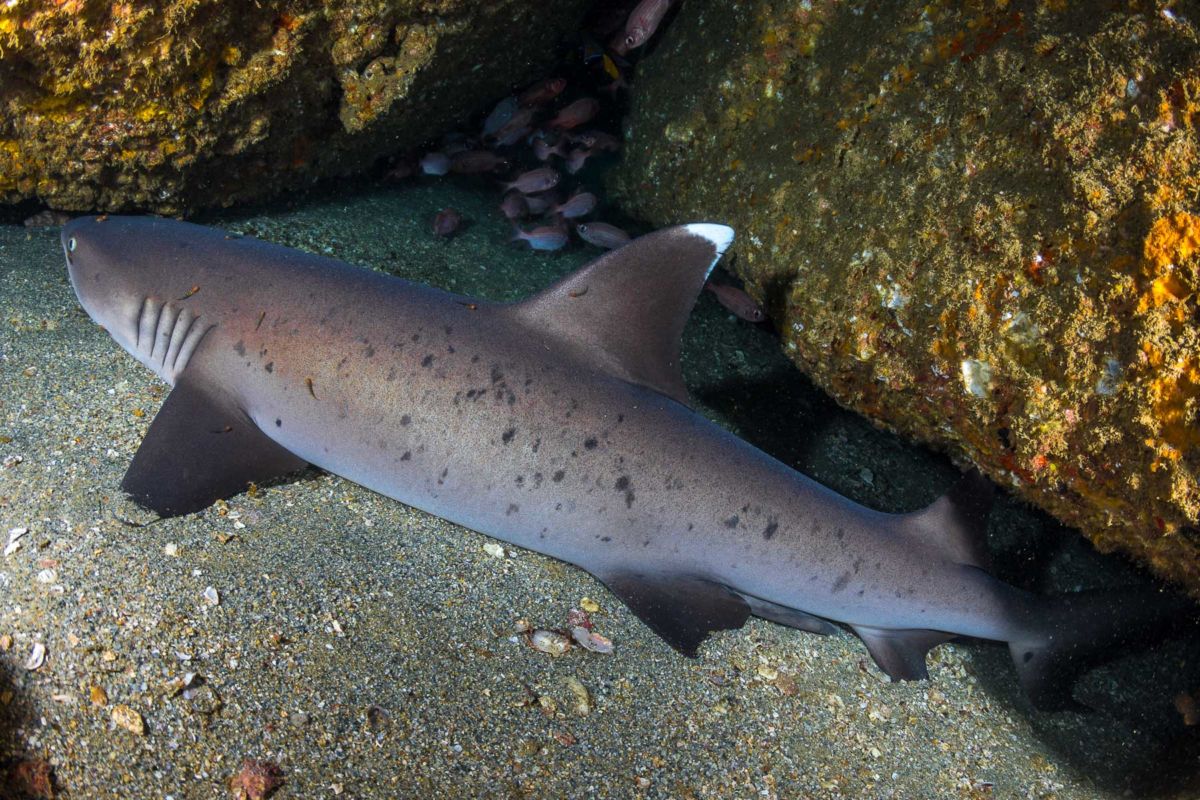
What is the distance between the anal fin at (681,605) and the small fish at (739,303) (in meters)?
2.26

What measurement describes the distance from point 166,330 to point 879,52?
3.41 m

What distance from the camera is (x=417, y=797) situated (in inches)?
71.2

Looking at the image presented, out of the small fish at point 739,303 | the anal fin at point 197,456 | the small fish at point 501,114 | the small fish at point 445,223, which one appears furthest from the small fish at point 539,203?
the anal fin at point 197,456

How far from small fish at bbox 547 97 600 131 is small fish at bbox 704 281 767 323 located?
2.25 meters

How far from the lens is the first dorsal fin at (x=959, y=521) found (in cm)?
271

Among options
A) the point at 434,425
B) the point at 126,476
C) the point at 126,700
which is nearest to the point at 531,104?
the point at 434,425

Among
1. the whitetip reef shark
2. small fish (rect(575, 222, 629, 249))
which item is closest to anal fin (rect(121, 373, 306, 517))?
the whitetip reef shark

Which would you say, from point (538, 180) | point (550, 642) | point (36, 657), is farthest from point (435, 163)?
point (36, 657)

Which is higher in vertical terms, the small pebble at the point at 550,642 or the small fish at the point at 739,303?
the small fish at the point at 739,303

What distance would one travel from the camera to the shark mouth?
8.93 feet

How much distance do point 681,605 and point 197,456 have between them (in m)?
1.92

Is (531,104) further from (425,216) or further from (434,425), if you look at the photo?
(434,425)

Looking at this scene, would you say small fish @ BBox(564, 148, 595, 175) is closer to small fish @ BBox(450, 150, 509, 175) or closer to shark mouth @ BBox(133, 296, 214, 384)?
small fish @ BBox(450, 150, 509, 175)

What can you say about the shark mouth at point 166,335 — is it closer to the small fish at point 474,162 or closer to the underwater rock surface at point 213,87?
the underwater rock surface at point 213,87
